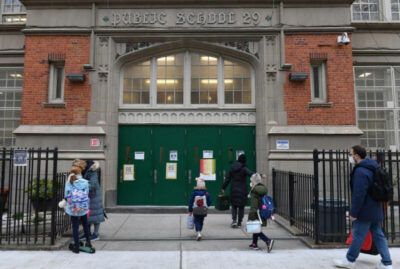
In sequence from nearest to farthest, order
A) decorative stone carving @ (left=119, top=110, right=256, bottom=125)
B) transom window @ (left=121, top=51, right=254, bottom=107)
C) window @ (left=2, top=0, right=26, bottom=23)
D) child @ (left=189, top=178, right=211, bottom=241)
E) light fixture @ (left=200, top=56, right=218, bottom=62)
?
1. child @ (left=189, top=178, right=211, bottom=241)
2. decorative stone carving @ (left=119, top=110, right=256, bottom=125)
3. transom window @ (left=121, top=51, right=254, bottom=107)
4. light fixture @ (left=200, top=56, right=218, bottom=62)
5. window @ (left=2, top=0, right=26, bottom=23)

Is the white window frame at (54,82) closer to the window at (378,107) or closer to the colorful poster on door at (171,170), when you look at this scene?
the colorful poster on door at (171,170)

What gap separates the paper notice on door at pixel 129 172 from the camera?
42.4 feet

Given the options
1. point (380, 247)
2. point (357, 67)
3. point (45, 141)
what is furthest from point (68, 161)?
point (357, 67)

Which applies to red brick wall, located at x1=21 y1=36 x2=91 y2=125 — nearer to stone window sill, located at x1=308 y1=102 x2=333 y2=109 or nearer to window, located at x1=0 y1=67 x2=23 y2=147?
window, located at x1=0 y1=67 x2=23 y2=147

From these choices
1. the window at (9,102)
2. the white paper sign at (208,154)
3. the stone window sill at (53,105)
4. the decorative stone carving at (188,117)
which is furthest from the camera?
the window at (9,102)

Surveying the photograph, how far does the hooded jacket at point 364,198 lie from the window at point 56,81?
32.2ft

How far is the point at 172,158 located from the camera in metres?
13.0

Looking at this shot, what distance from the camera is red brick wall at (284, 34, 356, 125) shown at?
12.5 meters

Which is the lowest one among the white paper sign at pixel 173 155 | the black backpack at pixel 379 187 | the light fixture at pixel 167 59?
the black backpack at pixel 379 187

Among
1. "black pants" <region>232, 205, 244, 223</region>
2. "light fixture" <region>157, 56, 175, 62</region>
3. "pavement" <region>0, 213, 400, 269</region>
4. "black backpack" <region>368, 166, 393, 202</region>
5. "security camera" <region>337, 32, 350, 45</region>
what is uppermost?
"security camera" <region>337, 32, 350, 45</region>

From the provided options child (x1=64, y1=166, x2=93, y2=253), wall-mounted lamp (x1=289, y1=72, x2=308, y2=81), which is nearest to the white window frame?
child (x1=64, y1=166, x2=93, y2=253)

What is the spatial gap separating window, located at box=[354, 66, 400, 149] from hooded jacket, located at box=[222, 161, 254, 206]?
5.78 meters

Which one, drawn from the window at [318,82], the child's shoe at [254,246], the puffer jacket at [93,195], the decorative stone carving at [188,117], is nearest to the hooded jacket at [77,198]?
the puffer jacket at [93,195]

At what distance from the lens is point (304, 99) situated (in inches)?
494
